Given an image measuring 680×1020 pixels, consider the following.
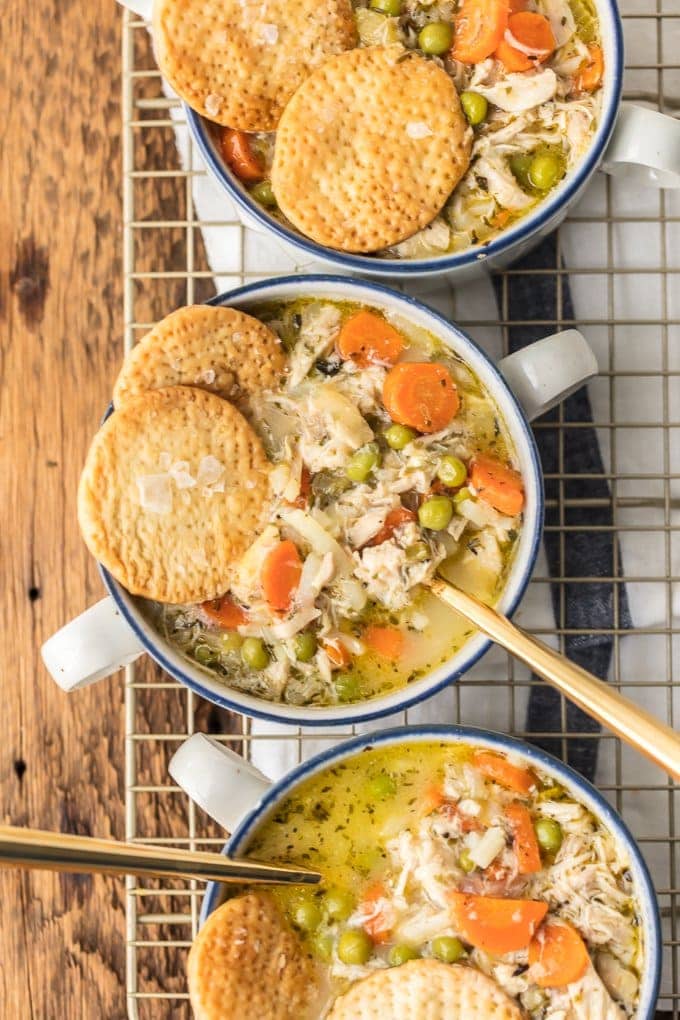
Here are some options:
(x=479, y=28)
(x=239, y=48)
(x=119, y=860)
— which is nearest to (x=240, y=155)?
(x=239, y=48)

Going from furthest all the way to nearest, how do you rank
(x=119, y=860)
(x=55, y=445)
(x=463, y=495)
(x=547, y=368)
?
(x=55, y=445), (x=463, y=495), (x=547, y=368), (x=119, y=860)

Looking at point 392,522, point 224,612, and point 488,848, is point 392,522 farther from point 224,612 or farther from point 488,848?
point 488,848

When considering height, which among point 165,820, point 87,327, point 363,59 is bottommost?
point 165,820

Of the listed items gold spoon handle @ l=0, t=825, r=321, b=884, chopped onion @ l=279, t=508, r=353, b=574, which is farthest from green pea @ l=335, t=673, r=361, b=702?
gold spoon handle @ l=0, t=825, r=321, b=884

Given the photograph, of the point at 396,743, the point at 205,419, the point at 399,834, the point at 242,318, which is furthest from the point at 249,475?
the point at 399,834

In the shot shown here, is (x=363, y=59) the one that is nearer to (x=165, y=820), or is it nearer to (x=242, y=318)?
(x=242, y=318)

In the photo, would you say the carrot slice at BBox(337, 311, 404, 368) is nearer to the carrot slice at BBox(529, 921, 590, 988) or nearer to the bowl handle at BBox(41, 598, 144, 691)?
the bowl handle at BBox(41, 598, 144, 691)
